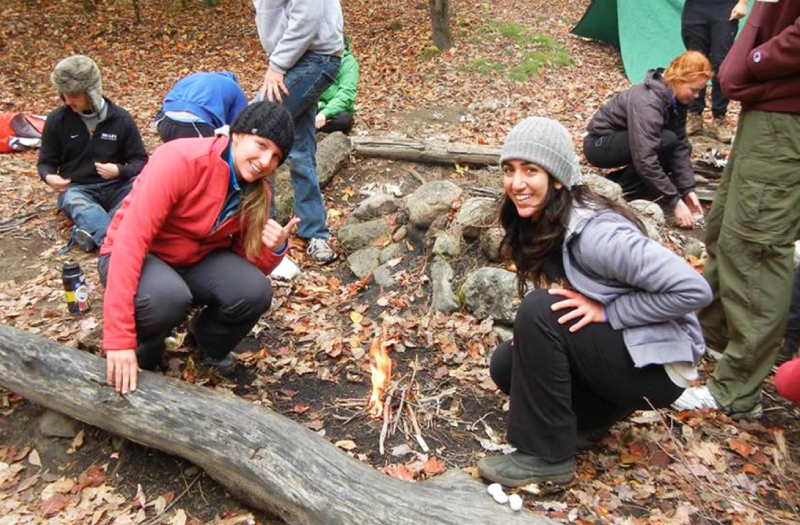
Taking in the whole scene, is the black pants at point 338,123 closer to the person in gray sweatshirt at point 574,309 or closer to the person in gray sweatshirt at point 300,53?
the person in gray sweatshirt at point 300,53

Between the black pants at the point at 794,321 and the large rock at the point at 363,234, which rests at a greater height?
the black pants at the point at 794,321

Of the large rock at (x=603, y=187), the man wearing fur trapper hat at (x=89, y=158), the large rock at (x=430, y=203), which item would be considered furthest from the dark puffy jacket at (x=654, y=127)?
the man wearing fur trapper hat at (x=89, y=158)

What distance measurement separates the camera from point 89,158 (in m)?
5.38

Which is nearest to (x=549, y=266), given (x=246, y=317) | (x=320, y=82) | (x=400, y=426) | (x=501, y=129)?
(x=400, y=426)

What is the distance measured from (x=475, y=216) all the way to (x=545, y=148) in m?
2.32

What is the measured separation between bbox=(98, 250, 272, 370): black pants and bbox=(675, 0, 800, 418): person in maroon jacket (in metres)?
2.38

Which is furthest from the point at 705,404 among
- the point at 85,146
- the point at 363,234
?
the point at 85,146

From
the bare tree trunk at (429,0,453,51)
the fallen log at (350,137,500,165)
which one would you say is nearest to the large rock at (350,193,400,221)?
the fallen log at (350,137,500,165)

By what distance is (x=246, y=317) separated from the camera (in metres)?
3.36

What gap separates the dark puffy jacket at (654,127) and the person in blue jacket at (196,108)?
3185 millimetres

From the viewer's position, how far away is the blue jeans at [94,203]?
16.8 feet

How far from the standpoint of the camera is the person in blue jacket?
4551mm

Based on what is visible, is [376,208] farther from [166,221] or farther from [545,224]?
[545,224]

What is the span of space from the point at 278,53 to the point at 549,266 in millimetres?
2676
